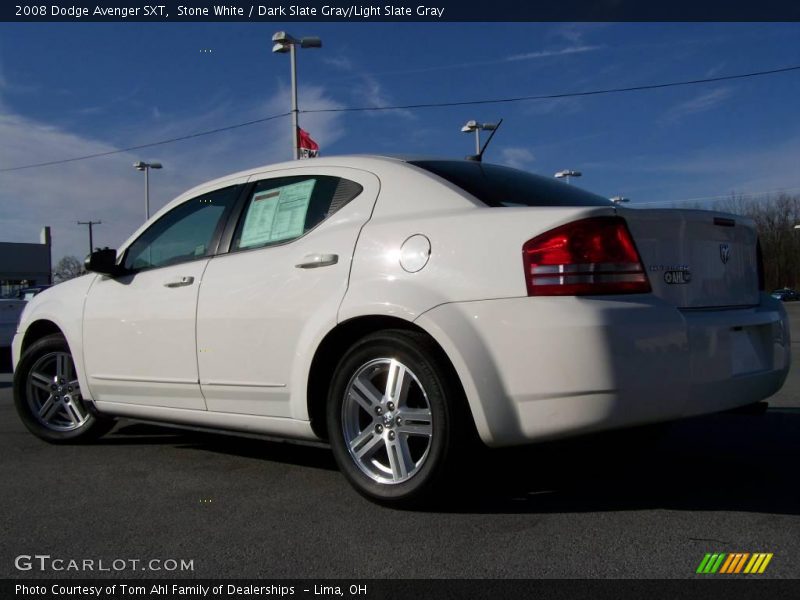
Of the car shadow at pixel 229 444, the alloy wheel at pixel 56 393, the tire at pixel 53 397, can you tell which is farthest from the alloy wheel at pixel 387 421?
the alloy wheel at pixel 56 393

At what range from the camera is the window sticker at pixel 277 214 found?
402 cm

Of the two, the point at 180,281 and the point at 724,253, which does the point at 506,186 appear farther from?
the point at 180,281

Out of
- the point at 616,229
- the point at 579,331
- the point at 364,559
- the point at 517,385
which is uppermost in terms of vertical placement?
the point at 616,229

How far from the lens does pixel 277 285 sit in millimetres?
3830

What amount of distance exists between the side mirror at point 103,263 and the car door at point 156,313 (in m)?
0.06

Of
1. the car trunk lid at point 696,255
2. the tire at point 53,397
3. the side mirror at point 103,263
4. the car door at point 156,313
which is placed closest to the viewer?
the car trunk lid at point 696,255

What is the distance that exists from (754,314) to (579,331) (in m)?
1.12

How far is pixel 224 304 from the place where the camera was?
403cm

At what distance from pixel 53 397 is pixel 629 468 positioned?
11.8 ft

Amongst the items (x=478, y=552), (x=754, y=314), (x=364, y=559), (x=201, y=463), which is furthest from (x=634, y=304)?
(x=201, y=463)

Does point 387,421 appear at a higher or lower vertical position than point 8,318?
lower

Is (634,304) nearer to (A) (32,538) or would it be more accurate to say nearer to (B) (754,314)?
(B) (754,314)
